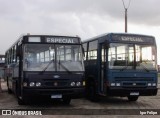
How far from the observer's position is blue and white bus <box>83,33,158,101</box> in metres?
15.7

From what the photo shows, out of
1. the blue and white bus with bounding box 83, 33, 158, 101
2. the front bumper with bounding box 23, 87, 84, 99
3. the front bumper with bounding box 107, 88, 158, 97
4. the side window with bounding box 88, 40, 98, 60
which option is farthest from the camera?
the side window with bounding box 88, 40, 98, 60

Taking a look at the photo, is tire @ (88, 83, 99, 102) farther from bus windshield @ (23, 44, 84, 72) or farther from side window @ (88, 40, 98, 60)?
bus windshield @ (23, 44, 84, 72)

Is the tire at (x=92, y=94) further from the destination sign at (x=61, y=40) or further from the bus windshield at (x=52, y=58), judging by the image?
the destination sign at (x=61, y=40)

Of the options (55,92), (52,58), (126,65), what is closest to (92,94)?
(126,65)

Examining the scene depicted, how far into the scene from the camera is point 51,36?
15.0 m

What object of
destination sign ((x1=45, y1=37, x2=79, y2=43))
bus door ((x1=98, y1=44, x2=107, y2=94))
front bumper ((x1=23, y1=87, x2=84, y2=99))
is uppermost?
destination sign ((x1=45, y1=37, x2=79, y2=43))

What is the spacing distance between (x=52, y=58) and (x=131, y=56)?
347 centimetres

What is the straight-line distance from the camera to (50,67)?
1445 cm

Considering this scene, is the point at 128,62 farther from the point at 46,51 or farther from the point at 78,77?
the point at 46,51

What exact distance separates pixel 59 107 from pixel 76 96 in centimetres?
84

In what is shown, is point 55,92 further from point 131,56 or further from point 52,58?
point 131,56

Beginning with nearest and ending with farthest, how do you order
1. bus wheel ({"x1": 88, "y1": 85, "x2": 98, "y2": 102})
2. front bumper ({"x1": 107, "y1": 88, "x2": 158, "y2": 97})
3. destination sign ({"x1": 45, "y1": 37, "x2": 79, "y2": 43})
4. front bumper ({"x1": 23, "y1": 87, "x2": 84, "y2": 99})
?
front bumper ({"x1": 23, "y1": 87, "x2": 84, "y2": 99}) → destination sign ({"x1": 45, "y1": 37, "x2": 79, "y2": 43}) → front bumper ({"x1": 107, "y1": 88, "x2": 158, "y2": 97}) → bus wheel ({"x1": 88, "y1": 85, "x2": 98, "y2": 102})

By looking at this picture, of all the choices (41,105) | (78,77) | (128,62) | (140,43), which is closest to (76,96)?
(78,77)

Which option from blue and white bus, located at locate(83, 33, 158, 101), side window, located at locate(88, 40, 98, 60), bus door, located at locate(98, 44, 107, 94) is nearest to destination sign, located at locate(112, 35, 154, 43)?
blue and white bus, located at locate(83, 33, 158, 101)
